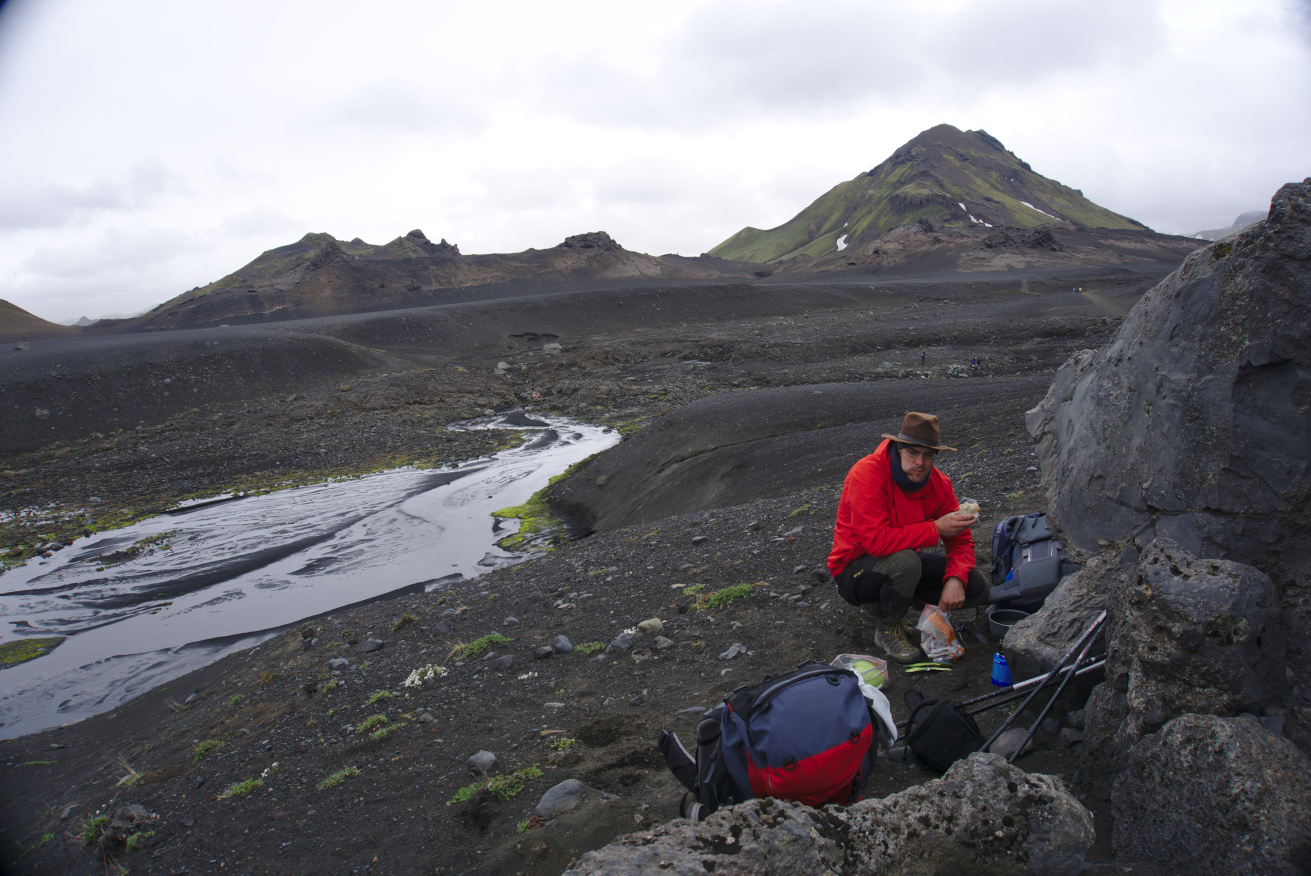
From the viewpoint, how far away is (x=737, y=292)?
6925cm

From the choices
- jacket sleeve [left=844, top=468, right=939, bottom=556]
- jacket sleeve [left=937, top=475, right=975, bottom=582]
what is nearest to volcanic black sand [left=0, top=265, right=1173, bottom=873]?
jacket sleeve [left=937, top=475, right=975, bottom=582]

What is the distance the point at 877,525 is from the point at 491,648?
14.6ft

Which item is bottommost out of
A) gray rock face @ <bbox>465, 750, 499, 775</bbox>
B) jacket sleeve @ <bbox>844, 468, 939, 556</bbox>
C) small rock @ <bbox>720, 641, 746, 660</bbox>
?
gray rock face @ <bbox>465, 750, 499, 775</bbox>

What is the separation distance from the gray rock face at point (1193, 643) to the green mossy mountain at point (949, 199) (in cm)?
13438

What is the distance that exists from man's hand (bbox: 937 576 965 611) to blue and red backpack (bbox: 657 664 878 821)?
1972 millimetres

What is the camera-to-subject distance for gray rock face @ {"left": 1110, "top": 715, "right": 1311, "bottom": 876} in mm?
2533

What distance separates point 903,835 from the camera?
9.33 feet

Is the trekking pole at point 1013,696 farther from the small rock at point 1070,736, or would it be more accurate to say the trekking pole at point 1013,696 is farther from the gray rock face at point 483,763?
the gray rock face at point 483,763

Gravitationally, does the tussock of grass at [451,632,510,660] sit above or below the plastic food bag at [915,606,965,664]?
below

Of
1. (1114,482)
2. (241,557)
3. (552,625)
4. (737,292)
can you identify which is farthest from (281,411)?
(737,292)

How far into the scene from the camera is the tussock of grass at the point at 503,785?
4.55 meters

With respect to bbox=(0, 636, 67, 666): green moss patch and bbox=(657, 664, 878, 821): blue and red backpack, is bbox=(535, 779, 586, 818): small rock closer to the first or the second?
bbox=(657, 664, 878, 821): blue and red backpack

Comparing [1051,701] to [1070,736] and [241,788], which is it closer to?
[1070,736]

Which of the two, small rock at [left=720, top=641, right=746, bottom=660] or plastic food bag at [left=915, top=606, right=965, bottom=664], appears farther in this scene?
small rock at [left=720, top=641, right=746, bottom=660]
